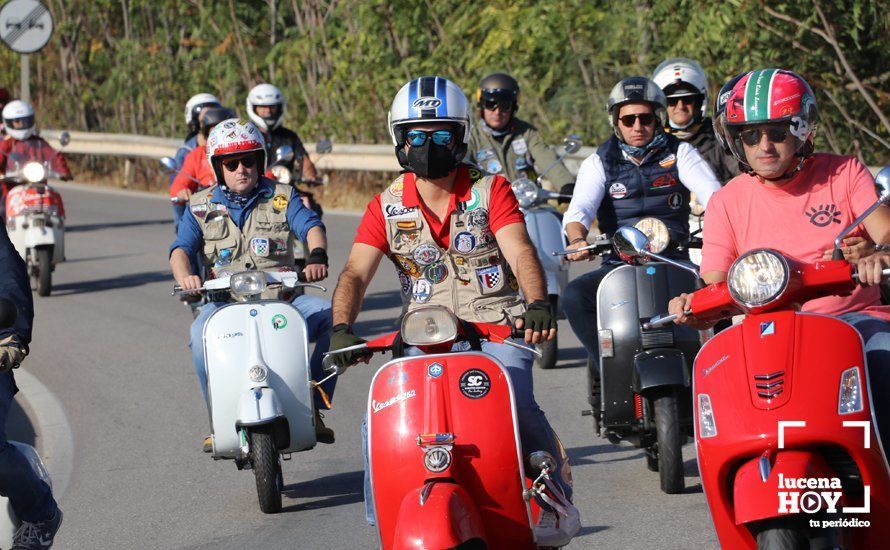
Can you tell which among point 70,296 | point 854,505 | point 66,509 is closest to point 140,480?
point 66,509

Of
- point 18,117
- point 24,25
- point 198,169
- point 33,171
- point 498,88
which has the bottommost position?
point 198,169

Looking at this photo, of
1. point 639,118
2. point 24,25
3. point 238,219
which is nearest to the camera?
point 639,118

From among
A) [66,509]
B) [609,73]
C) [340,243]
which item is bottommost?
[66,509]

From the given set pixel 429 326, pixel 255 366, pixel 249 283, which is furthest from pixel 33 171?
pixel 429 326

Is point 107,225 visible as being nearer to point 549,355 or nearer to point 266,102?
point 266,102

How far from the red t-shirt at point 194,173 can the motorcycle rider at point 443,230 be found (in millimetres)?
6009

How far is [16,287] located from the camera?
230 inches

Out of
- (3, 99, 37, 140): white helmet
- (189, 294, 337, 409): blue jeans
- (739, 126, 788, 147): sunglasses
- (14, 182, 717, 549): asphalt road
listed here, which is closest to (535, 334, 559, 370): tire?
(14, 182, 717, 549): asphalt road

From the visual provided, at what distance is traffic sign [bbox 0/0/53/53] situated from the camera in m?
24.6

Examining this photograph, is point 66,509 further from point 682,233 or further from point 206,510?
point 682,233

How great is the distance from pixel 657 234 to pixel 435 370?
2052mm

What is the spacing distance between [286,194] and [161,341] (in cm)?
437

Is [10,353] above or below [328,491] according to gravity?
above

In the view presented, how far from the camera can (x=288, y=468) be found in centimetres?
841
